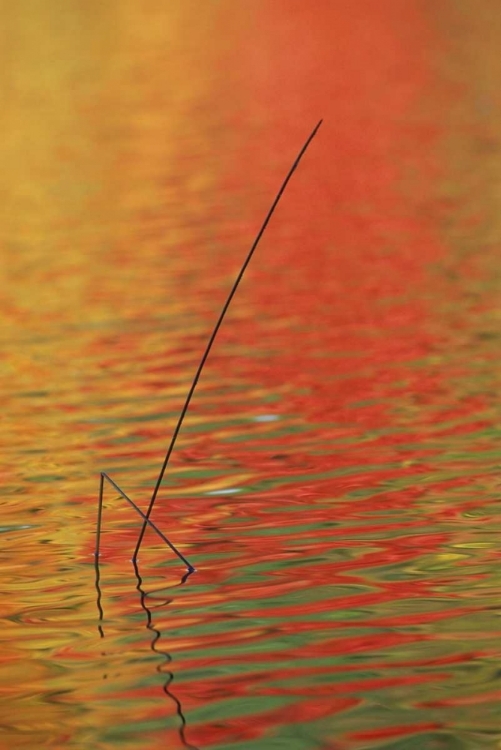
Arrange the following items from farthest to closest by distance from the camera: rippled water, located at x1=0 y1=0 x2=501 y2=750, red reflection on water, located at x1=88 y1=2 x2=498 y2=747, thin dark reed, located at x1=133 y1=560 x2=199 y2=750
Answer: red reflection on water, located at x1=88 y1=2 x2=498 y2=747 → rippled water, located at x1=0 y1=0 x2=501 y2=750 → thin dark reed, located at x1=133 y1=560 x2=199 y2=750

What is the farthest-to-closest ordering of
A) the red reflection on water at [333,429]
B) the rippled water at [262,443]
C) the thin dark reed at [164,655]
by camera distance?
1. the red reflection on water at [333,429]
2. the rippled water at [262,443]
3. the thin dark reed at [164,655]

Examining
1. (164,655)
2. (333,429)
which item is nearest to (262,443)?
(333,429)

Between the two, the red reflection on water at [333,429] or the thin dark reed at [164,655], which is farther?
the red reflection on water at [333,429]

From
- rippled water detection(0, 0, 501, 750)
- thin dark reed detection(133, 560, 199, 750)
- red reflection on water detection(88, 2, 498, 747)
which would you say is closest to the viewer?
thin dark reed detection(133, 560, 199, 750)

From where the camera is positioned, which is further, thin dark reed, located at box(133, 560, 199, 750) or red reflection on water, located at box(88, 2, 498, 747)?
red reflection on water, located at box(88, 2, 498, 747)

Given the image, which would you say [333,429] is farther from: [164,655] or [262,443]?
[164,655]

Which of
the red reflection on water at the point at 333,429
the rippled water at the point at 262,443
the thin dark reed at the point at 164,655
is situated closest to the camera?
the thin dark reed at the point at 164,655

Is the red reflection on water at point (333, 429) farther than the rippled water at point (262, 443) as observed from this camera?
Yes

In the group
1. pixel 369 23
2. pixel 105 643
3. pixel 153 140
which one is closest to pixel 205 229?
pixel 153 140

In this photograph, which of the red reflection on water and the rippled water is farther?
the red reflection on water
